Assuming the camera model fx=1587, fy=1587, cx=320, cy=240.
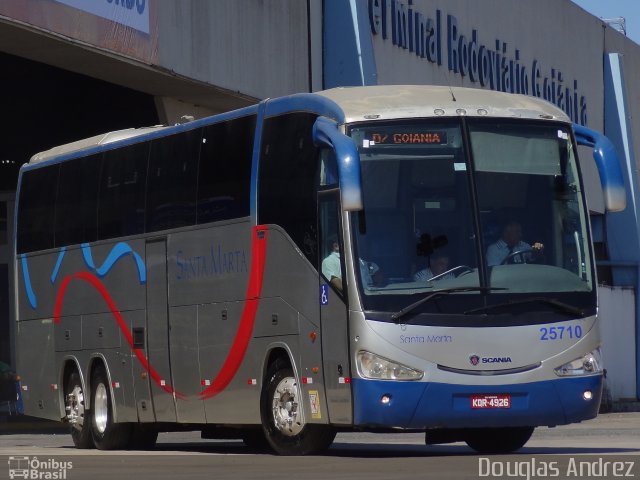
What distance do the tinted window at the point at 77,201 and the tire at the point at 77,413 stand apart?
5.66 feet

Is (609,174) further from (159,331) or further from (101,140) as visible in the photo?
(101,140)

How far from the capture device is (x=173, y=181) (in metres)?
17.1

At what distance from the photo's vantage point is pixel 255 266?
15.4 meters

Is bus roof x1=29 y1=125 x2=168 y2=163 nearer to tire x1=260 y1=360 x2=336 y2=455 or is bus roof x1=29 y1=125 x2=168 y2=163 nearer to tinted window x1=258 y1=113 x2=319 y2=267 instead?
tinted window x1=258 y1=113 x2=319 y2=267

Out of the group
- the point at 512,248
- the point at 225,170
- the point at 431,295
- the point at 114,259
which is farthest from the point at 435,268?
the point at 114,259

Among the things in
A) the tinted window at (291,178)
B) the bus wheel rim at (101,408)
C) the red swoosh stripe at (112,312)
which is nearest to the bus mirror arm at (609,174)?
the tinted window at (291,178)

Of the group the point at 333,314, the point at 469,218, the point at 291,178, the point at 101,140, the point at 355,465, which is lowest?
the point at 355,465

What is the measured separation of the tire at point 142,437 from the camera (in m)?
18.9

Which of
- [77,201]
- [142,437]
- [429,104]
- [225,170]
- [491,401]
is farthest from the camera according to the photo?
[77,201]

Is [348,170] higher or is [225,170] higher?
[225,170]

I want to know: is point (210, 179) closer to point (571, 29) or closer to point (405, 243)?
point (405, 243)

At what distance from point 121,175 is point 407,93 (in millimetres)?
4791

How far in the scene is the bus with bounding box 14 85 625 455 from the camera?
1367 cm

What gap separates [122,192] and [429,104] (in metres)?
4.97
